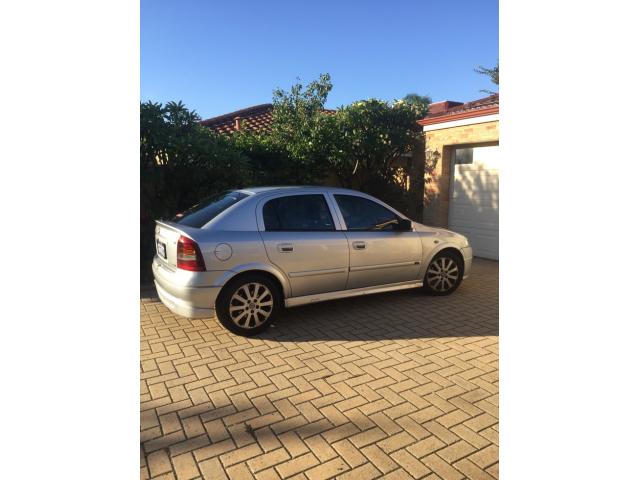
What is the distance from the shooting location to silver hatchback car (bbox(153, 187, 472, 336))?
4.23 meters

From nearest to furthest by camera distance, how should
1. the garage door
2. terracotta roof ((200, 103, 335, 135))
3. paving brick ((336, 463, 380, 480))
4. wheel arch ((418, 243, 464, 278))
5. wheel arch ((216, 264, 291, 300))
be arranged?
1. paving brick ((336, 463, 380, 480))
2. wheel arch ((216, 264, 291, 300))
3. wheel arch ((418, 243, 464, 278))
4. the garage door
5. terracotta roof ((200, 103, 335, 135))

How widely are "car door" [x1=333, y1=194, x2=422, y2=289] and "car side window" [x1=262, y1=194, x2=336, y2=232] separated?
0.25 metres

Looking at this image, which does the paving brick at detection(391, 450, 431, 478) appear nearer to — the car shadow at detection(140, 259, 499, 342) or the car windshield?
the car shadow at detection(140, 259, 499, 342)

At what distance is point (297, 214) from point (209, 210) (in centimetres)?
101

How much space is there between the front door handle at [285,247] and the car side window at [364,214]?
0.86 m

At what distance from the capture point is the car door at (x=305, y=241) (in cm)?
457

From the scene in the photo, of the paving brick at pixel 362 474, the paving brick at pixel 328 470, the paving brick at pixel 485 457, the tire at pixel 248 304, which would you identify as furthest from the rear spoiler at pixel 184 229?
the paving brick at pixel 485 457

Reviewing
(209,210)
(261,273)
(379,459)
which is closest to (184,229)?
(209,210)

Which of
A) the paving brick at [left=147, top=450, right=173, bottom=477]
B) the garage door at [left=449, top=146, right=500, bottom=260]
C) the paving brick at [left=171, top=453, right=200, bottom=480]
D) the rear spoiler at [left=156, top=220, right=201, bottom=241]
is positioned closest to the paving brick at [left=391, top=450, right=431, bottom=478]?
the paving brick at [left=171, top=453, right=200, bottom=480]

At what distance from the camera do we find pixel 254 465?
247 cm

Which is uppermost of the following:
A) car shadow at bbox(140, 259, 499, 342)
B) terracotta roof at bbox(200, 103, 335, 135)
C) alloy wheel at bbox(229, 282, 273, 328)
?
terracotta roof at bbox(200, 103, 335, 135)

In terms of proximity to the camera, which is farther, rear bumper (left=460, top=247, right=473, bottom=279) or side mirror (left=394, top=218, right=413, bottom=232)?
rear bumper (left=460, top=247, right=473, bottom=279)

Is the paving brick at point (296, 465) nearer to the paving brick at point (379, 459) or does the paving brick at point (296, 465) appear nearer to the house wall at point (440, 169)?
the paving brick at point (379, 459)
